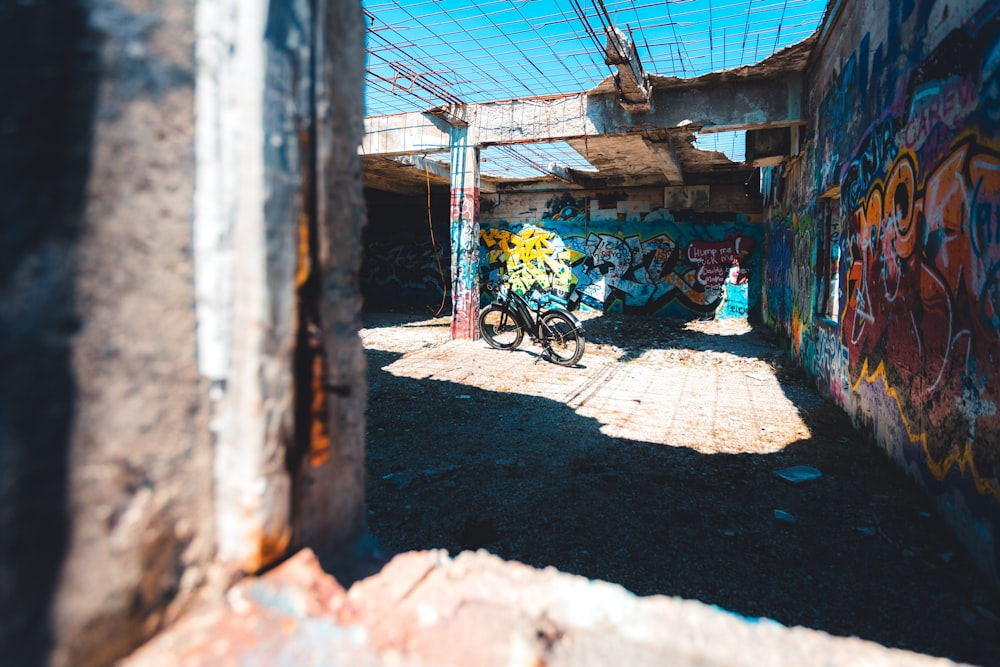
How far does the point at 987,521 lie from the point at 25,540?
3124mm

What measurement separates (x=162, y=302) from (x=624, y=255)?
1268 centimetres

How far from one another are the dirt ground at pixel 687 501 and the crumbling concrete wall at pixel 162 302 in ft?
5.86

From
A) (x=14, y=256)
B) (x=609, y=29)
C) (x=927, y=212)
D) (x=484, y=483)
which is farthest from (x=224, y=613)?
(x=609, y=29)

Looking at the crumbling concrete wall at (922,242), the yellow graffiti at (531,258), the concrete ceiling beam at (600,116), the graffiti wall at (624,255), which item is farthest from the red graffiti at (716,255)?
the crumbling concrete wall at (922,242)

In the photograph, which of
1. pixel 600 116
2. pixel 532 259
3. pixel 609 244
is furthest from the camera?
pixel 532 259

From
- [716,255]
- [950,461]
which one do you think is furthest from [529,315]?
[716,255]

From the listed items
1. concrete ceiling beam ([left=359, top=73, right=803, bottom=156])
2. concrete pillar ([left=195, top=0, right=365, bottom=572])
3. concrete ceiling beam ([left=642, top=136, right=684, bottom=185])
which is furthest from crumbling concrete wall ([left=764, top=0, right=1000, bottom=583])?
concrete ceiling beam ([left=642, top=136, right=684, bottom=185])

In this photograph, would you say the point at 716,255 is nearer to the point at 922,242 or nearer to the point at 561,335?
the point at 561,335

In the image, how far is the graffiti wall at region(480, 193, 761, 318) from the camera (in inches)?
477

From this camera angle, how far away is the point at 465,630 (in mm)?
994

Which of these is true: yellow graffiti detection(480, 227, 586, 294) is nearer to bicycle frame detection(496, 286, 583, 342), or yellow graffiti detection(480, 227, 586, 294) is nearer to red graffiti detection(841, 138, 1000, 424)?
bicycle frame detection(496, 286, 583, 342)

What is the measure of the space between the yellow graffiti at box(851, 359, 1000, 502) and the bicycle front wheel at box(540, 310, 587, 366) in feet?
12.4

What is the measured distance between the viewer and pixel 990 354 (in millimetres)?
2232

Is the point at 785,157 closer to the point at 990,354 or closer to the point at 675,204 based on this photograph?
the point at 675,204
